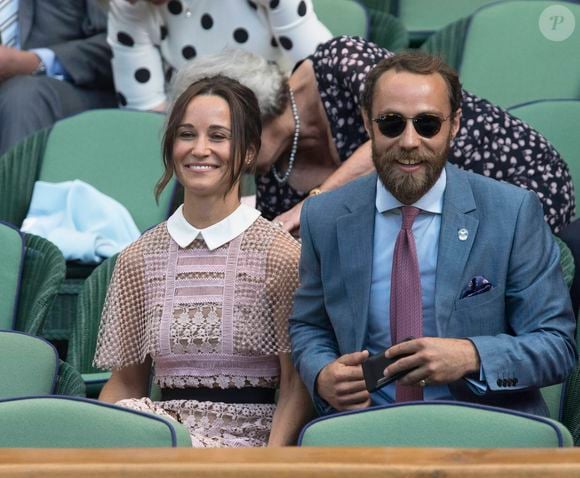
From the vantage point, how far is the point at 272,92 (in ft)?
10.5

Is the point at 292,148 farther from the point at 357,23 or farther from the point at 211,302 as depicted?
the point at 357,23

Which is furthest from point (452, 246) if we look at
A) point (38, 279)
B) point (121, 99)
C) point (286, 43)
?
point (121, 99)

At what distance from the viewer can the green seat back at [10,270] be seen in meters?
3.23

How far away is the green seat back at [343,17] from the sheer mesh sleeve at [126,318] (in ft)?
6.72

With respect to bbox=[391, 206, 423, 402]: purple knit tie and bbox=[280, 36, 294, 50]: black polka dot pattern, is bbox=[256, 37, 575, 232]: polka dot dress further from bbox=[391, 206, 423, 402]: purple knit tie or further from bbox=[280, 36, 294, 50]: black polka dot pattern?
bbox=[391, 206, 423, 402]: purple knit tie

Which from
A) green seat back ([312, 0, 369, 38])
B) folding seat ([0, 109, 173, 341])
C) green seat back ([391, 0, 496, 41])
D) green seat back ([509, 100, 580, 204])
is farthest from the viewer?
green seat back ([391, 0, 496, 41])

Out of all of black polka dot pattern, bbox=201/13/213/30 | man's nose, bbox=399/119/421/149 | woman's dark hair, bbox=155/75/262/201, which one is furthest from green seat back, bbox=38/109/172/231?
man's nose, bbox=399/119/421/149

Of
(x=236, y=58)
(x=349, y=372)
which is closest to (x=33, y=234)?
(x=236, y=58)

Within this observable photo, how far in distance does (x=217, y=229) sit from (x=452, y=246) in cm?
49

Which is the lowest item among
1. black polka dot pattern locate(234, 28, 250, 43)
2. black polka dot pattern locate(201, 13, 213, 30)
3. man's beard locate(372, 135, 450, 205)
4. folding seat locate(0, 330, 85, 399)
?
folding seat locate(0, 330, 85, 399)

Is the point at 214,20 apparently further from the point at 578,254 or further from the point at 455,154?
the point at 578,254

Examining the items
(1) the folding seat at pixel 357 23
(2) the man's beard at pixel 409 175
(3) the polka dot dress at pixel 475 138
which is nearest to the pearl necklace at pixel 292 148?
(3) the polka dot dress at pixel 475 138

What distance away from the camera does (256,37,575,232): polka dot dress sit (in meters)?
3.11

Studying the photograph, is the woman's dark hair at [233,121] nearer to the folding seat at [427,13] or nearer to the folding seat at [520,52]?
the folding seat at [520,52]
